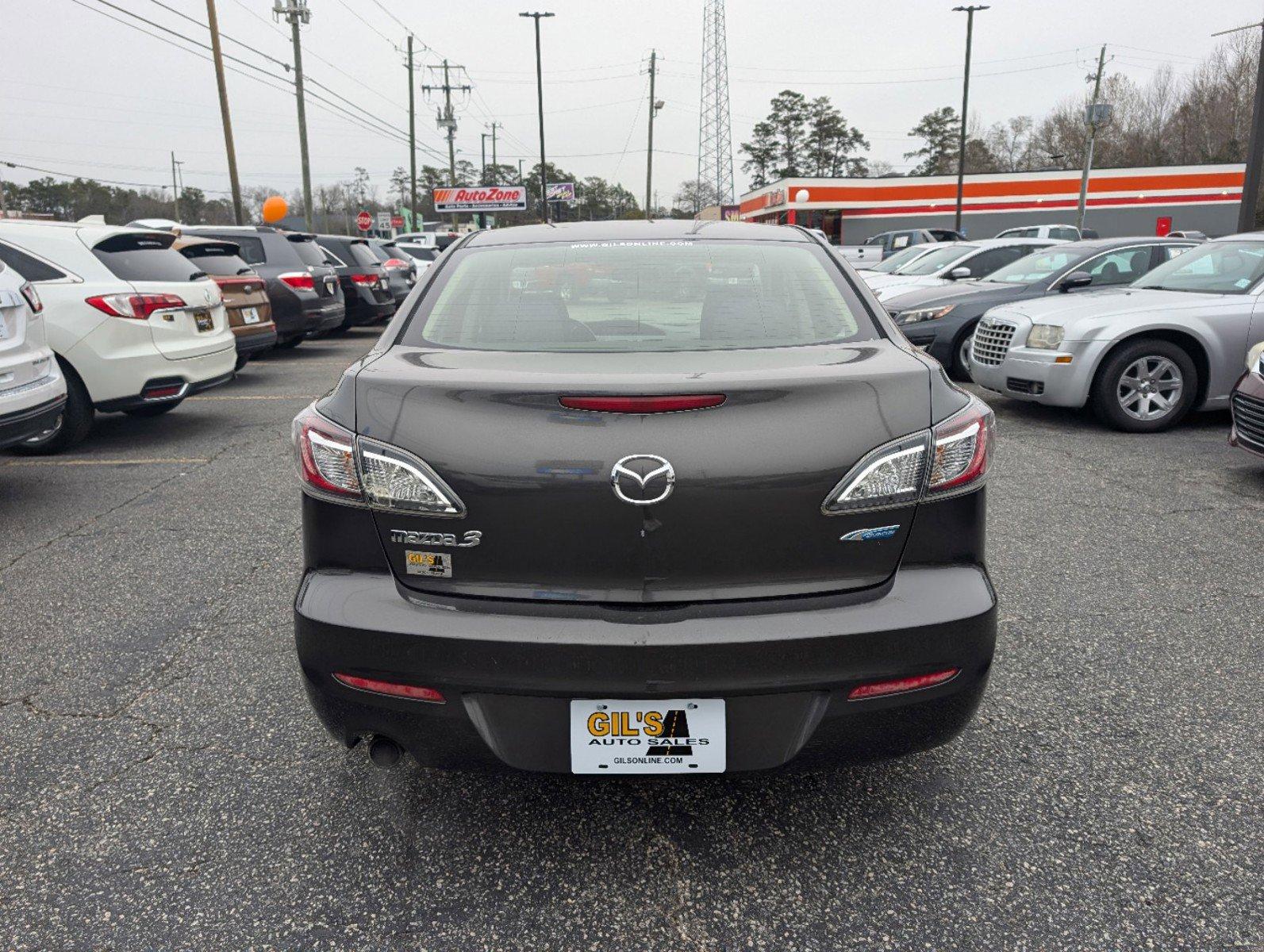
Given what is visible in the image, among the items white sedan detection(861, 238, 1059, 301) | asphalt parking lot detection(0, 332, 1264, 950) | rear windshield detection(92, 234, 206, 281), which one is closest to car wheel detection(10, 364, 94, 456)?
rear windshield detection(92, 234, 206, 281)

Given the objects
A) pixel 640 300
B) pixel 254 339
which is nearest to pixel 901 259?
pixel 254 339

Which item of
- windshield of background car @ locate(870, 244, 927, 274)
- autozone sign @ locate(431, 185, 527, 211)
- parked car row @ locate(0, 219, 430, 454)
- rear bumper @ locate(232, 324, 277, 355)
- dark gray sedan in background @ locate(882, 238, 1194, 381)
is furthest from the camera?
autozone sign @ locate(431, 185, 527, 211)

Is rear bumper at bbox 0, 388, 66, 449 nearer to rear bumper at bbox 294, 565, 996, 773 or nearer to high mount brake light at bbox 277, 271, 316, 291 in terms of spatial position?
rear bumper at bbox 294, 565, 996, 773

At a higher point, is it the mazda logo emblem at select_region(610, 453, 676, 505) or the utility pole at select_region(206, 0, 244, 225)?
the utility pole at select_region(206, 0, 244, 225)

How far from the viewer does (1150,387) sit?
7242 mm

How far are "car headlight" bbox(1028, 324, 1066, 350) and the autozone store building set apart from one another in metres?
40.9

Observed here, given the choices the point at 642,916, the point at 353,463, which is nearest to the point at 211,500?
the point at 353,463

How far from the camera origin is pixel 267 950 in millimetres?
1979

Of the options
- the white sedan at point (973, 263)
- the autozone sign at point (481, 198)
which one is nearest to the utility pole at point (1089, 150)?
the white sedan at point (973, 263)

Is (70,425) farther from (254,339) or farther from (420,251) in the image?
(420,251)

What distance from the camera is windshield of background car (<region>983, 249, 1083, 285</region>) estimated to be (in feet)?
31.7

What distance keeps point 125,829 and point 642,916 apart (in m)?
1.39

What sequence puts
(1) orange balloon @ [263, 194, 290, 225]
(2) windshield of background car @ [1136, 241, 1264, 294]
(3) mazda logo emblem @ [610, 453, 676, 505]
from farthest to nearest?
1. (1) orange balloon @ [263, 194, 290, 225]
2. (2) windshield of background car @ [1136, 241, 1264, 294]
3. (3) mazda logo emblem @ [610, 453, 676, 505]

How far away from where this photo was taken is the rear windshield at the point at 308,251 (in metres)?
13.1
